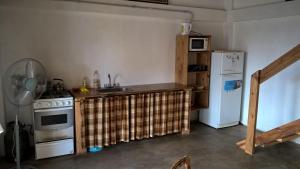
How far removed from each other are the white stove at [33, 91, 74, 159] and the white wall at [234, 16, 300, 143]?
11.1 feet

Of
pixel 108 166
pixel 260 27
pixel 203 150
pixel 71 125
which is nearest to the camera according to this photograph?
pixel 108 166

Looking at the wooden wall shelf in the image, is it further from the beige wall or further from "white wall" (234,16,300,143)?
"white wall" (234,16,300,143)

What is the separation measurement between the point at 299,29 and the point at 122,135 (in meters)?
3.27

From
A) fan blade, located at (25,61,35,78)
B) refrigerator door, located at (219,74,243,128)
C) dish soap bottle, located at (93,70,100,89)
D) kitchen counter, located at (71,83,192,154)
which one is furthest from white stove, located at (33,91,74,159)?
refrigerator door, located at (219,74,243,128)

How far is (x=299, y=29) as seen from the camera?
396 cm

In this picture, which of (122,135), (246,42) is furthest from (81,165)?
(246,42)

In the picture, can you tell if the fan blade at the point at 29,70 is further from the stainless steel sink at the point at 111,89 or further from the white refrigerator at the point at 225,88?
the white refrigerator at the point at 225,88

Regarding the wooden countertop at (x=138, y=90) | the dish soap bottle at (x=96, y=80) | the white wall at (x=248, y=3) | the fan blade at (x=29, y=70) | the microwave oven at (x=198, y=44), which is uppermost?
the white wall at (x=248, y=3)

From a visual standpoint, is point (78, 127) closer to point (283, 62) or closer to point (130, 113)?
point (130, 113)

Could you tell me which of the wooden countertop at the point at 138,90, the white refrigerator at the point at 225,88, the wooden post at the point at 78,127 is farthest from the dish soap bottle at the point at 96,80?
the white refrigerator at the point at 225,88

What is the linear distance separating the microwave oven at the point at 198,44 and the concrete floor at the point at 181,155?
5.13ft

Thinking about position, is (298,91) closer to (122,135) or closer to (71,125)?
(122,135)

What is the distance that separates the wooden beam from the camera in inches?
126

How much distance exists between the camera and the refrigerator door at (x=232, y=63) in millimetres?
4480
